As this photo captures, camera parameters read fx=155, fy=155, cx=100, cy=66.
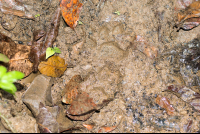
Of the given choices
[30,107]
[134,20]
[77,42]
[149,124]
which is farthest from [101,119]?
[134,20]

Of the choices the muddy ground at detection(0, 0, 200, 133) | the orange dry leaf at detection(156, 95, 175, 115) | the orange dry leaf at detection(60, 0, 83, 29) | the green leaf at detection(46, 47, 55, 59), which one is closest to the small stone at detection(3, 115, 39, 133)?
the muddy ground at detection(0, 0, 200, 133)

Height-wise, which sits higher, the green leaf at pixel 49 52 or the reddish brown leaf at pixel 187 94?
the green leaf at pixel 49 52

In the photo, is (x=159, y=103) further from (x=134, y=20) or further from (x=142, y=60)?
(x=134, y=20)

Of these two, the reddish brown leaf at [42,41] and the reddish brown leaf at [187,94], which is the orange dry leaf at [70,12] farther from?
the reddish brown leaf at [187,94]

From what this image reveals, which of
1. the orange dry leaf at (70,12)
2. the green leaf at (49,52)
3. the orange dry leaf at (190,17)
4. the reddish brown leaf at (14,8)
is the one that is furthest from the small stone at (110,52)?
the reddish brown leaf at (14,8)

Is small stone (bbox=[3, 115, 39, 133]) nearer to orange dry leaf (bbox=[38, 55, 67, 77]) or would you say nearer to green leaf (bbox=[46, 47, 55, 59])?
orange dry leaf (bbox=[38, 55, 67, 77])

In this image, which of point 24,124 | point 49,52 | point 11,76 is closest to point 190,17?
point 49,52
